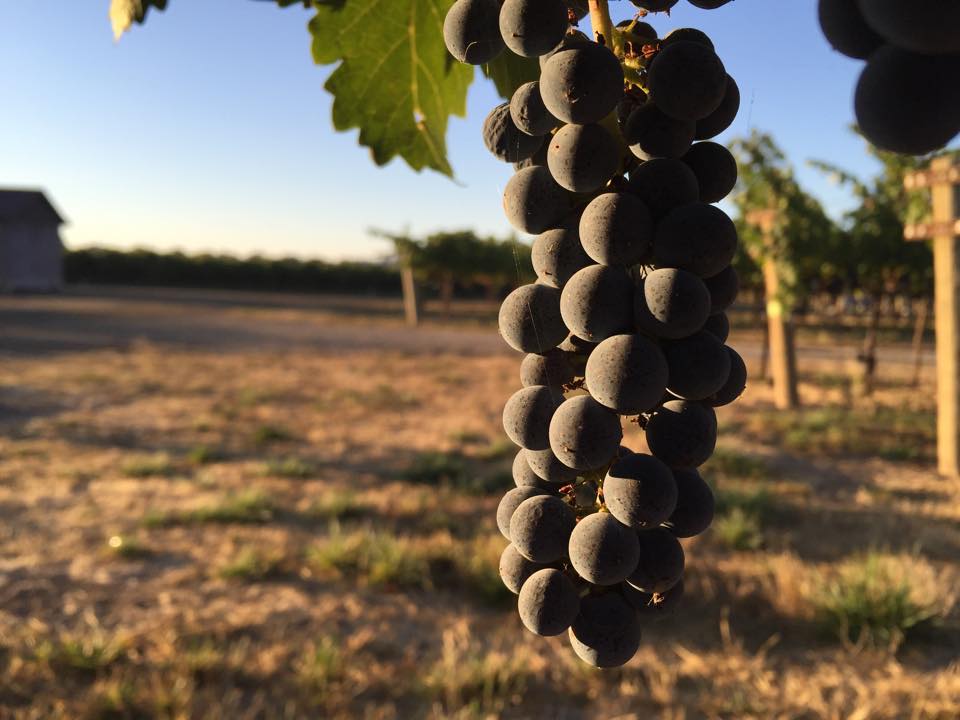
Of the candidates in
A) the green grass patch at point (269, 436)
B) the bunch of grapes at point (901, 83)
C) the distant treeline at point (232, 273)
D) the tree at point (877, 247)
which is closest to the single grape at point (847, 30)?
the bunch of grapes at point (901, 83)

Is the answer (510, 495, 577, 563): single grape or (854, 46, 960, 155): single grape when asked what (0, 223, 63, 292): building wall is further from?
(854, 46, 960, 155): single grape

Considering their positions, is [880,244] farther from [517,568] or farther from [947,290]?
[517,568]

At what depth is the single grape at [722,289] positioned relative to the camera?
0.75 metres

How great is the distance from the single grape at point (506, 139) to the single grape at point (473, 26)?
0.25 feet

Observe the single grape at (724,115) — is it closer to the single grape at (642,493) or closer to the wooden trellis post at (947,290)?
the single grape at (642,493)

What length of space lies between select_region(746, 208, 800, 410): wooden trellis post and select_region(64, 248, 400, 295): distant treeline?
129 ft

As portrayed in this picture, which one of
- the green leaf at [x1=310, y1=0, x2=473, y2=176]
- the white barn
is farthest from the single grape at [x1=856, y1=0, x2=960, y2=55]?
the white barn

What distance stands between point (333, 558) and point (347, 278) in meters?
47.2

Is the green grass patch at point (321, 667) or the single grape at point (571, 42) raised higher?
the single grape at point (571, 42)

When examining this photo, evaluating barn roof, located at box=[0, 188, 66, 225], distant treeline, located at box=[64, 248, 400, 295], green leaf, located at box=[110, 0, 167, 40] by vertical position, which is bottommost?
green leaf, located at box=[110, 0, 167, 40]

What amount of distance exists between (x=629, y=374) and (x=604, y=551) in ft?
0.59

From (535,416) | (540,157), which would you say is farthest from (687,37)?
(535,416)

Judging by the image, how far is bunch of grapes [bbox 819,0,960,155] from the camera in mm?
374

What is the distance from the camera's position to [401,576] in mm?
4738
